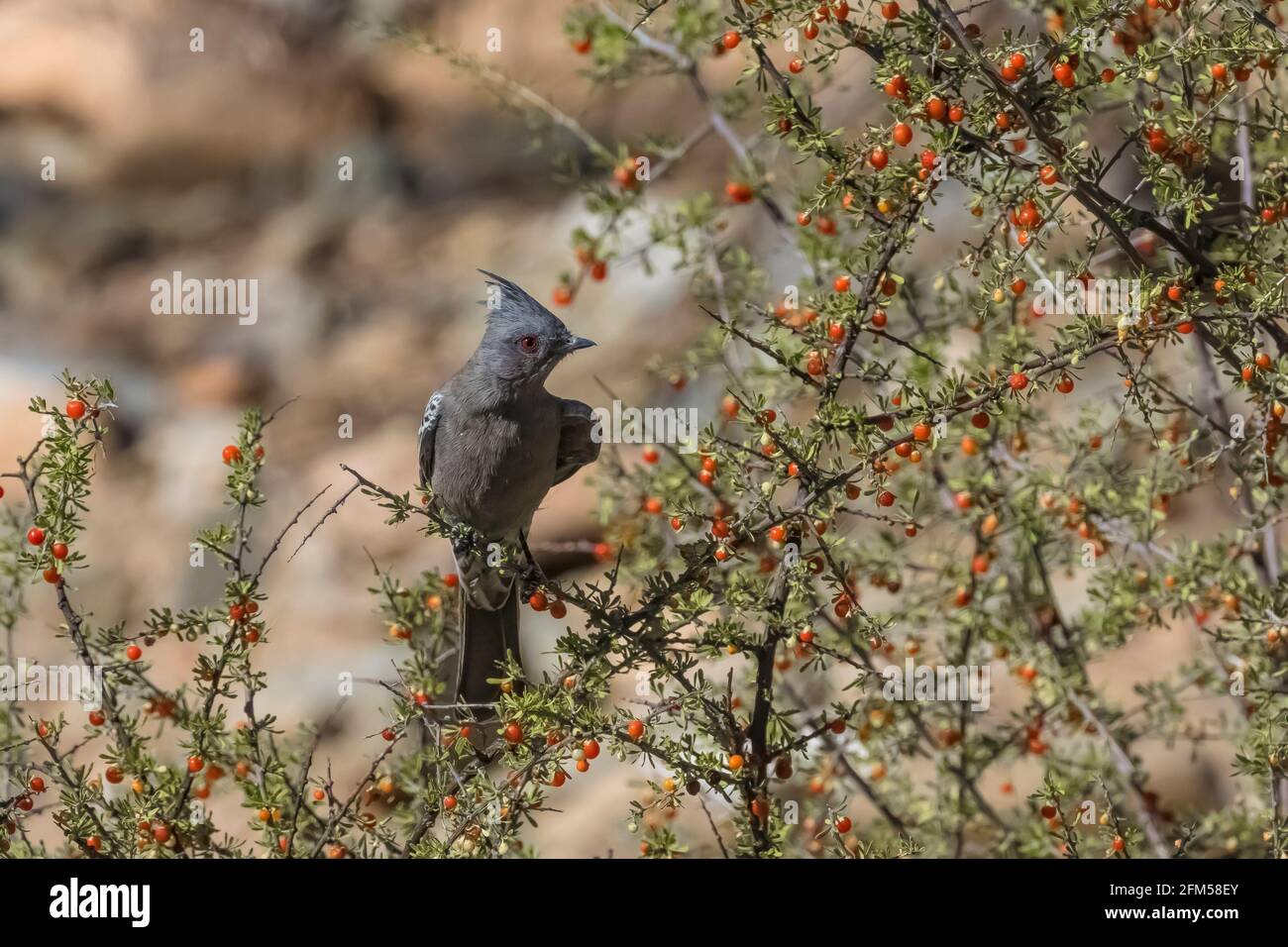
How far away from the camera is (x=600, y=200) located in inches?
183

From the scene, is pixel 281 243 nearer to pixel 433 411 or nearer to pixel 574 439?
pixel 433 411

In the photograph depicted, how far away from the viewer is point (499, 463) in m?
A: 4.94

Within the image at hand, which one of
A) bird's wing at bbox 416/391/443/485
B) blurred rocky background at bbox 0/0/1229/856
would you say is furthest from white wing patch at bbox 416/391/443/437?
blurred rocky background at bbox 0/0/1229/856

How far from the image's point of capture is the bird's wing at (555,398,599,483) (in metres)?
5.11

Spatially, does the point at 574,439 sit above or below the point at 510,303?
below

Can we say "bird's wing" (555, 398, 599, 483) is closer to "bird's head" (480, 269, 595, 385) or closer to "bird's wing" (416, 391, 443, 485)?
"bird's head" (480, 269, 595, 385)

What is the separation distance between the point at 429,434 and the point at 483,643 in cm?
100

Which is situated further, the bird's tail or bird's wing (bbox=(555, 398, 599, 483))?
bird's wing (bbox=(555, 398, 599, 483))

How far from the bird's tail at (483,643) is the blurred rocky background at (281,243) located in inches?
302

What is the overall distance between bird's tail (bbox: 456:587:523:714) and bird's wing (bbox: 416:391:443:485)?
696 mm

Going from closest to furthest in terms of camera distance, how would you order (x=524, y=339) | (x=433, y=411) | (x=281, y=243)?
(x=524, y=339)
(x=433, y=411)
(x=281, y=243)

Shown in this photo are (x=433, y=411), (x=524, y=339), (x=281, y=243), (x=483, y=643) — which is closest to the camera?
(x=483, y=643)

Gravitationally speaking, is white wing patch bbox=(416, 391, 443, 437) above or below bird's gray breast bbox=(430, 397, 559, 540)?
above

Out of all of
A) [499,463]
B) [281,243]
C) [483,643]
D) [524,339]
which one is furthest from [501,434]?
[281,243]
